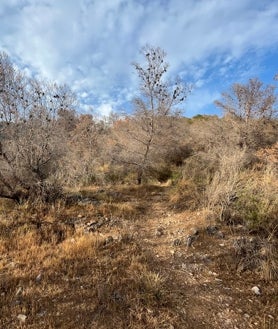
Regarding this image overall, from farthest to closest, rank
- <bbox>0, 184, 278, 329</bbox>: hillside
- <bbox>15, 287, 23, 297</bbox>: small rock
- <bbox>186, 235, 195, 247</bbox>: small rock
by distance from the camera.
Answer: <bbox>186, 235, 195, 247</bbox>: small rock < <bbox>15, 287, 23, 297</bbox>: small rock < <bbox>0, 184, 278, 329</bbox>: hillside

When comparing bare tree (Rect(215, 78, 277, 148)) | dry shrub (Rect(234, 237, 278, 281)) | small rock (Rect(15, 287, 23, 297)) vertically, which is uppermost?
bare tree (Rect(215, 78, 277, 148))

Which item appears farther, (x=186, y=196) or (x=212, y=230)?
(x=186, y=196)

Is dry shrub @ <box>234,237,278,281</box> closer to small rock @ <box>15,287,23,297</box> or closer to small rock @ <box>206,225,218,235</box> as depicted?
small rock @ <box>206,225,218,235</box>

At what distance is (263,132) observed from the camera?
35.6 ft

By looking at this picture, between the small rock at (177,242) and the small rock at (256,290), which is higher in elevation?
the small rock at (177,242)

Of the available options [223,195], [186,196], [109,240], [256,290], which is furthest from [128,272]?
[186,196]

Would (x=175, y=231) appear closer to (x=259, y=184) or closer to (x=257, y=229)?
(x=257, y=229)

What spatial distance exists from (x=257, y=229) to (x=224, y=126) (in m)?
8.16

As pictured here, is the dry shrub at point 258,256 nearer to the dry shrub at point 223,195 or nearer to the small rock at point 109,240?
the dry shrub at point 223,195

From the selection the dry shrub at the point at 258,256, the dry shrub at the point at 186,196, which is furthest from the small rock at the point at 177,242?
the dry shrub at the point at 186,196

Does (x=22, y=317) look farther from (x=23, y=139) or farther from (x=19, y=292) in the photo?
(x=23, y=139)

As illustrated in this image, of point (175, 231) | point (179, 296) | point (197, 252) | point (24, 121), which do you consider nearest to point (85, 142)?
point (24, 121)

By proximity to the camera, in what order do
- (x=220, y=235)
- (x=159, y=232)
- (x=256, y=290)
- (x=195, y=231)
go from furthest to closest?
(x=159, y=232), (x=195, y=231), (x=220, y=235), (x=256, y=290)

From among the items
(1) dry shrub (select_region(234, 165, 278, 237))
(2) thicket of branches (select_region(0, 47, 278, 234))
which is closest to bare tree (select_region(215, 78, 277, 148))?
(2) thicket of branches (select_region(0, 47, 278, 234))
